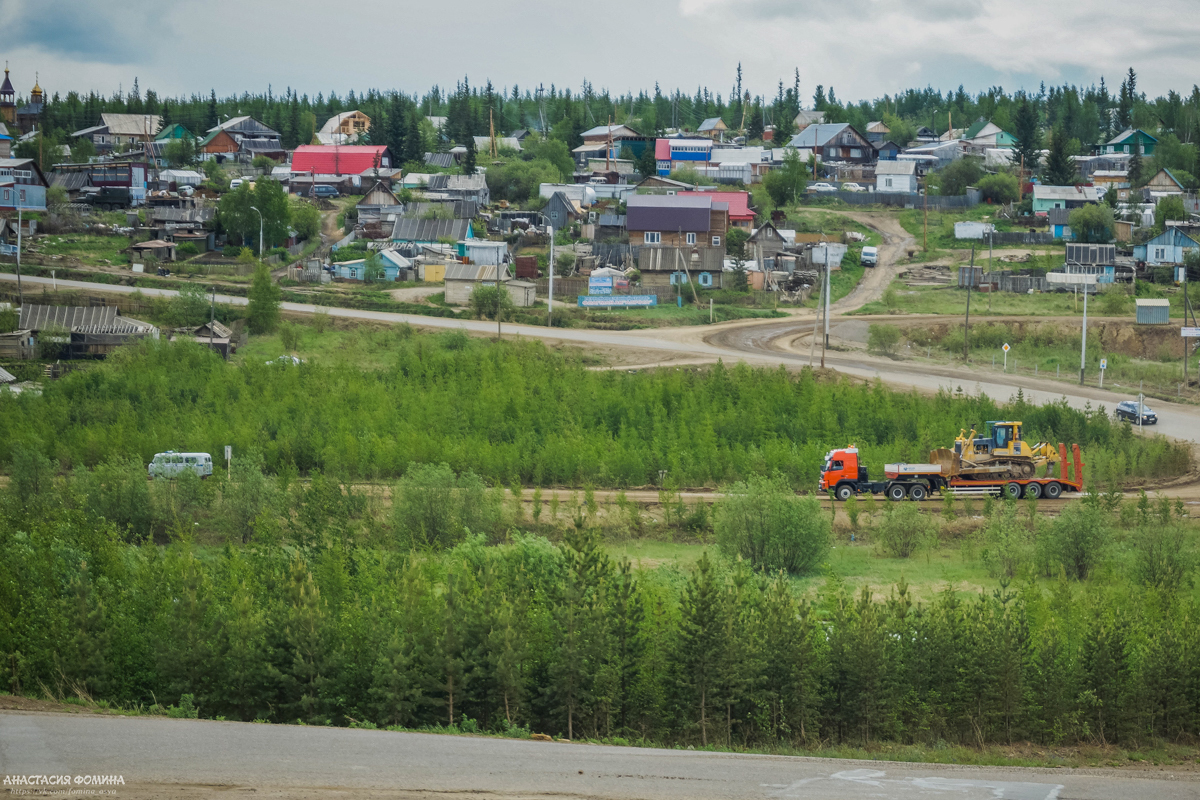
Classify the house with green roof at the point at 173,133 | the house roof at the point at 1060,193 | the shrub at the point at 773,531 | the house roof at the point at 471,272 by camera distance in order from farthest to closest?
the house with green roof at the point at 173,133 → the house roof at the point at 1060,193 → the house roof at the point at 471,272 → the shrub at the point at 773,531

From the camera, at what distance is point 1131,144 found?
121 meters

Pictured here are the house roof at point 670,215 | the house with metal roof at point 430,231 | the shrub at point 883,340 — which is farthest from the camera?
the house with metal roof at point 430,231

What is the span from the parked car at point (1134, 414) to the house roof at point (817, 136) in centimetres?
7616

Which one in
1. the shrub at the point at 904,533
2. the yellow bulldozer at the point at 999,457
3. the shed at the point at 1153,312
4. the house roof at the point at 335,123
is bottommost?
the shrub at the point at 904,533

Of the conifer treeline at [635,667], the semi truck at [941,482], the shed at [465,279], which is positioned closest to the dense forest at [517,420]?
the semi truck at [941,482]

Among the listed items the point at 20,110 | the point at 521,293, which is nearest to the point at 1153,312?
the point at 521,293

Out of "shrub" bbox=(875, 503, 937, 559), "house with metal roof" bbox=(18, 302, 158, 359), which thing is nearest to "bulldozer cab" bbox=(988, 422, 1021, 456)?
"shrub" bbox=(875, 503, 937, 559)

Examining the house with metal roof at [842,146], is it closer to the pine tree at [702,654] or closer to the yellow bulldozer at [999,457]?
the yellow bulldozer at [999,457]

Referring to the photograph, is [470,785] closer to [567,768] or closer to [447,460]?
[567,768]

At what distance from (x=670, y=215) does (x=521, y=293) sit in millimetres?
15933

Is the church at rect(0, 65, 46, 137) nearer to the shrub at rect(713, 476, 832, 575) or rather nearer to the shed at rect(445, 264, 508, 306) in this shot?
the shed at rect(445, 264, 508, 306)

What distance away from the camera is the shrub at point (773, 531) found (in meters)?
32.4

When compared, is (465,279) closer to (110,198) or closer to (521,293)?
(521,293)

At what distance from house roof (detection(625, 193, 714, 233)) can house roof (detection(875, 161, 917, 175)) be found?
31739 millimetres
